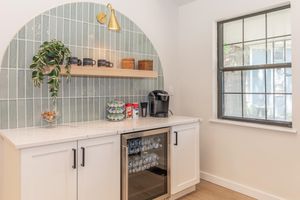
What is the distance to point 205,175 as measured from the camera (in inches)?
129

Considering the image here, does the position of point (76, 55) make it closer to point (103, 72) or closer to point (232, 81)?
point (103, 72)

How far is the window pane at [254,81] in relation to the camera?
2779 mm

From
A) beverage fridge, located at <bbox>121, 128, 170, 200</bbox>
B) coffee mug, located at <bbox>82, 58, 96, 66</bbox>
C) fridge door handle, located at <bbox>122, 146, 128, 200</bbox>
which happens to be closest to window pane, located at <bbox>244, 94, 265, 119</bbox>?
beverage fridge, located at <bbox>121, 128, 170, 200</bbox>

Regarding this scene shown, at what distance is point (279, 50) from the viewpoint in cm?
262

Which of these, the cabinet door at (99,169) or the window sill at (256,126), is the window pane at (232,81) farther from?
the cabinet door at (99,169)

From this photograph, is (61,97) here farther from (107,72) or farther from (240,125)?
(240,125)

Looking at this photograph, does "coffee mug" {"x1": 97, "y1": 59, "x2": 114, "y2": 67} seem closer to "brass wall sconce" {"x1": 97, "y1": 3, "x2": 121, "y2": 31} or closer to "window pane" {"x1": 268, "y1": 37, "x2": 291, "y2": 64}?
"brass wall sconce" {"x1": 97, "y1": 3, "x2": 121, "y2": 31}

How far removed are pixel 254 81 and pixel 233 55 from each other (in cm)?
45

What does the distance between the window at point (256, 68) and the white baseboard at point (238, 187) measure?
0.81 metres

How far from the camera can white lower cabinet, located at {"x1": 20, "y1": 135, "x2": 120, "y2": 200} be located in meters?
1.67

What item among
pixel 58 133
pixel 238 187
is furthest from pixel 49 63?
pixel 238 187

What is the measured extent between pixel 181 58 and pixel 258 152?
171 centimetres

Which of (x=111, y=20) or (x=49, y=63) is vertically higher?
(x=111, y=20)

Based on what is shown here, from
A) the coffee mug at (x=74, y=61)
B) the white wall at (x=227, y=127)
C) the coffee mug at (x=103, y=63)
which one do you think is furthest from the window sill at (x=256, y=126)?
the coffee mug at (x=74, y=61)
